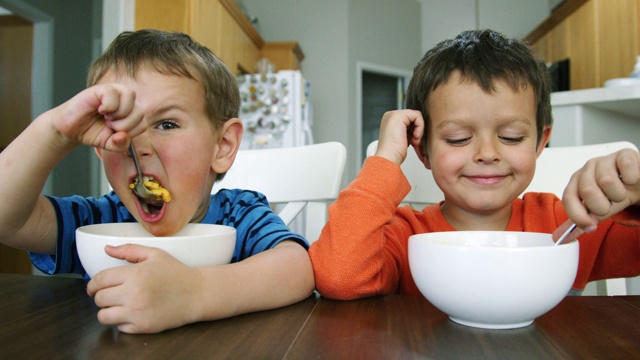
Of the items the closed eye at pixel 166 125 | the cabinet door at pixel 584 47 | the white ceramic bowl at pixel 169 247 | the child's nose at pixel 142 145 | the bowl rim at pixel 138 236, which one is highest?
the cabinet door at pixel 584 47

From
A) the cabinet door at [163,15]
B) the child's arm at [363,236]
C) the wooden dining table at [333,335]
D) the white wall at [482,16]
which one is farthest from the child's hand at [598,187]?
the white wall at [482,16]

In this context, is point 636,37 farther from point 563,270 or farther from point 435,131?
point 563,270

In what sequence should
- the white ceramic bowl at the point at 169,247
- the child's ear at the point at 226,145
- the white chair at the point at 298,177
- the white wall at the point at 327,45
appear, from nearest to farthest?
the white ceramic bowl at the point at 169,247 < the child's ear at the point at 226,145 < the white chair at the point at 298,177 < the white wall at the point at 327,45

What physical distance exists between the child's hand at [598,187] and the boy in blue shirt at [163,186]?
312 millimetres

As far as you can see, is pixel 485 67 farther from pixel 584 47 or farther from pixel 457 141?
pixel 584 47

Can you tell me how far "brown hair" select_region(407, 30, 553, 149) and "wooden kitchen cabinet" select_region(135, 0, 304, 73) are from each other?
1.78 m

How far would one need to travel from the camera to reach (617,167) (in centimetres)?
50

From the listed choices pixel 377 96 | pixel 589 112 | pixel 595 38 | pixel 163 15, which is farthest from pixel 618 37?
pixel 163 15

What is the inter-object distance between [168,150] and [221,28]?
8.64 ft

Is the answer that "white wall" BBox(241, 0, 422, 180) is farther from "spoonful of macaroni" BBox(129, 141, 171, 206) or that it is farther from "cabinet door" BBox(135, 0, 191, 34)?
"spoonful of macaroni" BBox(129, 141, 171, 206)

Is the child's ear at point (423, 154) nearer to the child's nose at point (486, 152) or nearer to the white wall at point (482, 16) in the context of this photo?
the child's nose at point (486, 152)

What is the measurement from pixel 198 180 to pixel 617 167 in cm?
53

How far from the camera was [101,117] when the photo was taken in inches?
20.0

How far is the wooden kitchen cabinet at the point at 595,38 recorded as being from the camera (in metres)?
3.09
